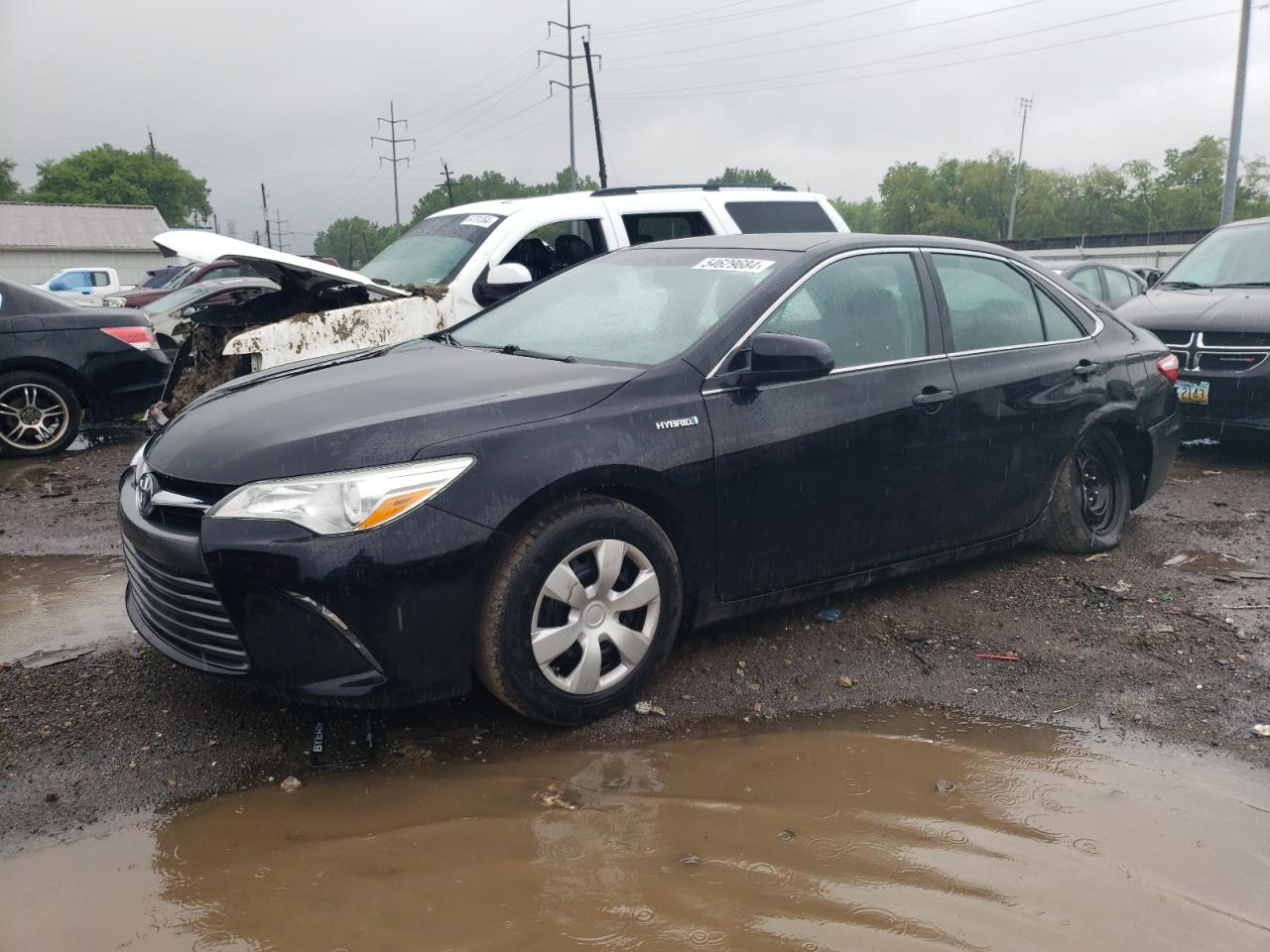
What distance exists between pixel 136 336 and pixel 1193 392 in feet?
27.8

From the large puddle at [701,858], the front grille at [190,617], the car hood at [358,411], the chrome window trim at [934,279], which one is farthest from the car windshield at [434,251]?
the large puddle at [701,858]

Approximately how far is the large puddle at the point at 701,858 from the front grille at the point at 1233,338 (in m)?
5.26

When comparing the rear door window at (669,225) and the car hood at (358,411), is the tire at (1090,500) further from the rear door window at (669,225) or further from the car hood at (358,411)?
the rear door window at (669,225)

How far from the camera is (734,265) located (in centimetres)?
445

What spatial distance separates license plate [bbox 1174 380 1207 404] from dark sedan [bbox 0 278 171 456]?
826 centimetres

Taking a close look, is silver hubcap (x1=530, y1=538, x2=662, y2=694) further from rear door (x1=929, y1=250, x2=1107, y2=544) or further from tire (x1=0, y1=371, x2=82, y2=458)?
tire (x1=0, y1=371, x2=82, y2=458)

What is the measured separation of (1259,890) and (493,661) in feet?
7.19

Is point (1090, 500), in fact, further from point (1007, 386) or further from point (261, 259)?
point (261, 259)

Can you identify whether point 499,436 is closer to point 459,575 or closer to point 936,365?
point 459,575

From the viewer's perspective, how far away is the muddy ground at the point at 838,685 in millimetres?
3350

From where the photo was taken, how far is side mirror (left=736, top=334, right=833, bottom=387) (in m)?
3.84

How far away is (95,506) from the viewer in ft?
23.0

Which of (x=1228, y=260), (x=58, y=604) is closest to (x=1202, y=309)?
(x=1228, y=260)

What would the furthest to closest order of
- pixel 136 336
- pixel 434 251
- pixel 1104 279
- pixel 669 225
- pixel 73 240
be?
pixel 73 240 < pixel 1104 279 < pixel 136 336 < pixel 669 225 < pixel 434 251
